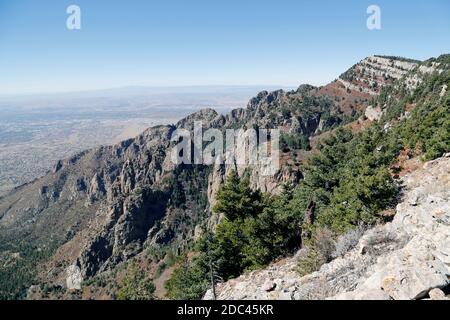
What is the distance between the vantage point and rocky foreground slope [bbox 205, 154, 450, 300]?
972cm

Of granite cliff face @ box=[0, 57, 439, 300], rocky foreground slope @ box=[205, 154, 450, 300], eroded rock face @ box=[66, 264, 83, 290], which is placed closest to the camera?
rocky foreground slope @ box=[205, 154, 450, 300]

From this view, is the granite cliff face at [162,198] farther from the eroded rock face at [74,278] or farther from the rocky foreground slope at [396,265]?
the rocky foreground slope at [396,265]

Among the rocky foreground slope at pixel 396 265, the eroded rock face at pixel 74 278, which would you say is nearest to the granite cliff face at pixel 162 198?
the eroded rock face at pixel 74 278

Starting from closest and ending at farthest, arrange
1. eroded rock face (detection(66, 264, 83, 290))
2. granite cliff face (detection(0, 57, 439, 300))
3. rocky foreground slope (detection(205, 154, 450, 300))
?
rocky foreground slope (detection(205, 154, 450, 300)) → eroded rock face (detection(66, 264, 83, 290)) → granite cliff face (detection(0, 57, 439, 300))

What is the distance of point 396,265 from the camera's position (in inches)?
413

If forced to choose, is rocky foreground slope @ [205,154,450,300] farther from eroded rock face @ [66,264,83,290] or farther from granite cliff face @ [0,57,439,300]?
Answer: eroded rock face @ [66,264,83,290]

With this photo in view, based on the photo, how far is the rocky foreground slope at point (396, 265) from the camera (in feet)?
31.9

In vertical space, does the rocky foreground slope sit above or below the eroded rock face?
above

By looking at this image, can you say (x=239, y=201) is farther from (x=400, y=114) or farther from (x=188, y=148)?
(x=188, y=148)

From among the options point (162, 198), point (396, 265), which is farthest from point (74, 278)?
point (396, 265)

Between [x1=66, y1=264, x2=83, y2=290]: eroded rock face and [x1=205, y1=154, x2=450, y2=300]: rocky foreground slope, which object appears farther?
[x1=66, y1=264, x2=83, y2=290]: eroded rock face

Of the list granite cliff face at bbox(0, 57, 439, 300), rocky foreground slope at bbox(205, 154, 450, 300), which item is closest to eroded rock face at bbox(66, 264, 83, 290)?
granite cliff face at bbox(0, 57, 439, 300)

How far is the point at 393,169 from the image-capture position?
93.5 feet
